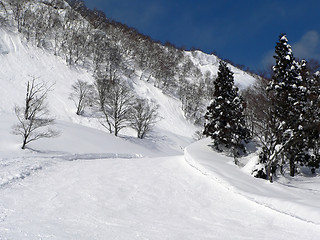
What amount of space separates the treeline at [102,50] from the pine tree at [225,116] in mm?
32154

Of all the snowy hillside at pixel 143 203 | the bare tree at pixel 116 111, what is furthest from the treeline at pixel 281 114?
the bare tree at pixel 116 111

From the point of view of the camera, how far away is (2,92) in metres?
36.3

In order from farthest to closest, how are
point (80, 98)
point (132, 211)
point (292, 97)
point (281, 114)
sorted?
point (80, 98) < point (292, 97) < point (281, 114) < point (132, 211)

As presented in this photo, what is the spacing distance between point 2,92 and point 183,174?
36429mm

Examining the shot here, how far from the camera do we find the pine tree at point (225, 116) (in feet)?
81.7

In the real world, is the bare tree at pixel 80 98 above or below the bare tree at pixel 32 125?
above

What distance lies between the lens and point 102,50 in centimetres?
6209

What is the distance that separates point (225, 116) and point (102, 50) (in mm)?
47854

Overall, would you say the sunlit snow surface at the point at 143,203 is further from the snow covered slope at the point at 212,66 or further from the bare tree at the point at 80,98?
the snow covered slope at the point at 212,66

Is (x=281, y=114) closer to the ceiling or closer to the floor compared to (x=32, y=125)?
closer to the ceiling

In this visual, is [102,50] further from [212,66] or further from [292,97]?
[212,66]

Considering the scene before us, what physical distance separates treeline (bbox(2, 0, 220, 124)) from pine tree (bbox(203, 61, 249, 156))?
32.2 m

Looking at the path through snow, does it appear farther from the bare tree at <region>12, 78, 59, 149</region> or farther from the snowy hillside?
the bare tree at <region>12, 78, 59, 149</region>

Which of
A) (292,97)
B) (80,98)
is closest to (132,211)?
(292,97)
